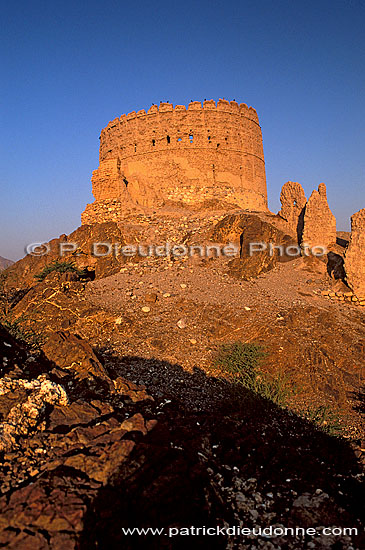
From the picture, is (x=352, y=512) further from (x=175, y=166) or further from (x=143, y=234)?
(x=175, y=166)

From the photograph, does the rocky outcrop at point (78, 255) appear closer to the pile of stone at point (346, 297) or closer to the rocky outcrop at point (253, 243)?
the rocky outcrop at point (253, 243)

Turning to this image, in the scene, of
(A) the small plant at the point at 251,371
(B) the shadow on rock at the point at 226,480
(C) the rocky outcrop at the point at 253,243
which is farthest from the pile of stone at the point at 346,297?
(B) the shadow on rock at the point at 226,480

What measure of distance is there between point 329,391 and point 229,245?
6.96 metres

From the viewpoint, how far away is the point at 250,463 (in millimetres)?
3305

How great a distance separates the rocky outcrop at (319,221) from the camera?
11.0 metres

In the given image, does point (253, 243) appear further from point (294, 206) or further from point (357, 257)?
point (357, 257)

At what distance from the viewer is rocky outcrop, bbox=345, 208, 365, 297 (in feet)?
29.5

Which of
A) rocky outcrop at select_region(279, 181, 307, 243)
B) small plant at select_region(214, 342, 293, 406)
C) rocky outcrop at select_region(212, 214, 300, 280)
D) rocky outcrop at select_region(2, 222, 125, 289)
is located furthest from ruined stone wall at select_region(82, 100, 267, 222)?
small plant at select_region(214, 342, 293, 406)

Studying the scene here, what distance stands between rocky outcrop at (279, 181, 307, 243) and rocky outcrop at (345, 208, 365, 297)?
2.88 meters

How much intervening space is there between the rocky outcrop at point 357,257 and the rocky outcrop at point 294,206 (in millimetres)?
2882

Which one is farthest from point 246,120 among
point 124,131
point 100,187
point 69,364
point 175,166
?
point 69,364

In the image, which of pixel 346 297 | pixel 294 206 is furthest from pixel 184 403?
pixel 294 206

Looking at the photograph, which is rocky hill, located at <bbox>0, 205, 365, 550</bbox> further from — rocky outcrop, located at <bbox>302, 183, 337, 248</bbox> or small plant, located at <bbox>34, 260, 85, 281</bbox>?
rocky outcrop, located at <bbox>302, 183, 337, 248</bbox>

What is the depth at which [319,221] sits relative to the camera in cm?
1106
